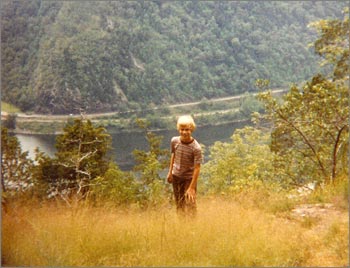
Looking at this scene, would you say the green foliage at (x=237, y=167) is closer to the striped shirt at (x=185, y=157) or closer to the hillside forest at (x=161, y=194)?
the hillside forest at (x=161, y=194)

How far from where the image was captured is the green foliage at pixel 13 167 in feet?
10.0

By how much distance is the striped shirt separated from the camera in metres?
2.78

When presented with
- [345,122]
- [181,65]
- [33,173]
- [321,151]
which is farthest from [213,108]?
[33,173]

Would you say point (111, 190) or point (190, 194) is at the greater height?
point (111, 190)

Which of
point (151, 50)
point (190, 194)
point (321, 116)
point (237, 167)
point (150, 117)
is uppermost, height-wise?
point (151, 50)

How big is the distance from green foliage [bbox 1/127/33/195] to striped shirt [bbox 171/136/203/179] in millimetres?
1138

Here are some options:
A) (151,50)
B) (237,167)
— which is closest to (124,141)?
(151,50)

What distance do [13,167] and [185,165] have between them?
4.15 feet

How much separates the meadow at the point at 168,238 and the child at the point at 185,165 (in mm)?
125

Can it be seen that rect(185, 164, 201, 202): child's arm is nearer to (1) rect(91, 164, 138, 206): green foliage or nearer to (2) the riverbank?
(1) rect(91, 164, 138, 206): green foliage

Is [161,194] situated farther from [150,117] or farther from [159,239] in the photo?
[159,239]

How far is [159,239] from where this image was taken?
269 centimetres

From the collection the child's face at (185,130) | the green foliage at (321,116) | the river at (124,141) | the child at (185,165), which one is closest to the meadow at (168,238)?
the child at (185,165)

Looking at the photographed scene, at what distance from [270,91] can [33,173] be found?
289 cm
